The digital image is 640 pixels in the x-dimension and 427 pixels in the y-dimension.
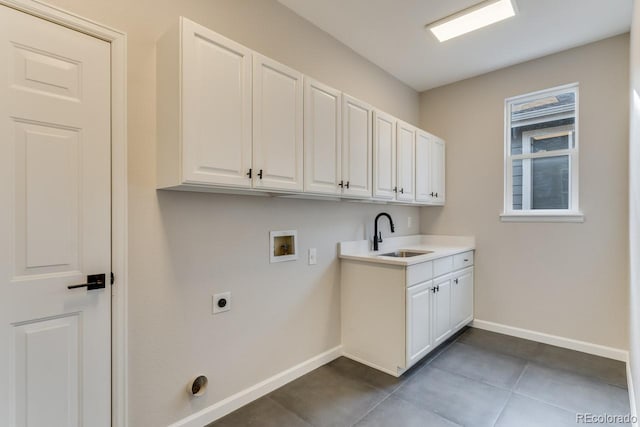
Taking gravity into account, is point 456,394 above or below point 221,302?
below

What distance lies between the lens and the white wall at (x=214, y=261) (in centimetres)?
166

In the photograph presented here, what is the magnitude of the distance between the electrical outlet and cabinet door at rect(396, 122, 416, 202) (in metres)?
1.77

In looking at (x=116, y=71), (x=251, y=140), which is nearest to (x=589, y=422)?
(x=251, y=140)

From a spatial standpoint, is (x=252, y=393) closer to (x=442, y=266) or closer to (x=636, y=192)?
(x=442, y=266)

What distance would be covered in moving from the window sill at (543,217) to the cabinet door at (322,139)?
82.9 inches

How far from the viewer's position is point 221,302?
200 centimetres

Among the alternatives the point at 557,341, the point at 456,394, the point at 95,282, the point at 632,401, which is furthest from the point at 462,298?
the point at 95,282

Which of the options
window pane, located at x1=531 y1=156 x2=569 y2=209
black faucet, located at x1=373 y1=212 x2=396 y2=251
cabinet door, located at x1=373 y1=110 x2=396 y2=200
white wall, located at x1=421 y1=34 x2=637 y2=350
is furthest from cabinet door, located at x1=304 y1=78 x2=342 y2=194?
window pane, located at x1=531 y1=156 x2=569 y2=209

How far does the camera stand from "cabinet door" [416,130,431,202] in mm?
3303

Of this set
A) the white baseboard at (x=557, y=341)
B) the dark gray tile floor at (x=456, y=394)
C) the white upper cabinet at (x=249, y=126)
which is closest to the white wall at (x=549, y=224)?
the white baseboard at (x=557, y=341)

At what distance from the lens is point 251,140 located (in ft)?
5.95

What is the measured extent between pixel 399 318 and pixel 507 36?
2587mm

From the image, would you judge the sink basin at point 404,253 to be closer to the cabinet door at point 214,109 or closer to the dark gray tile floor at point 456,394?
the dark gray tile floor at point 456,394

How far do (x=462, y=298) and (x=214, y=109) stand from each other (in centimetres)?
299
